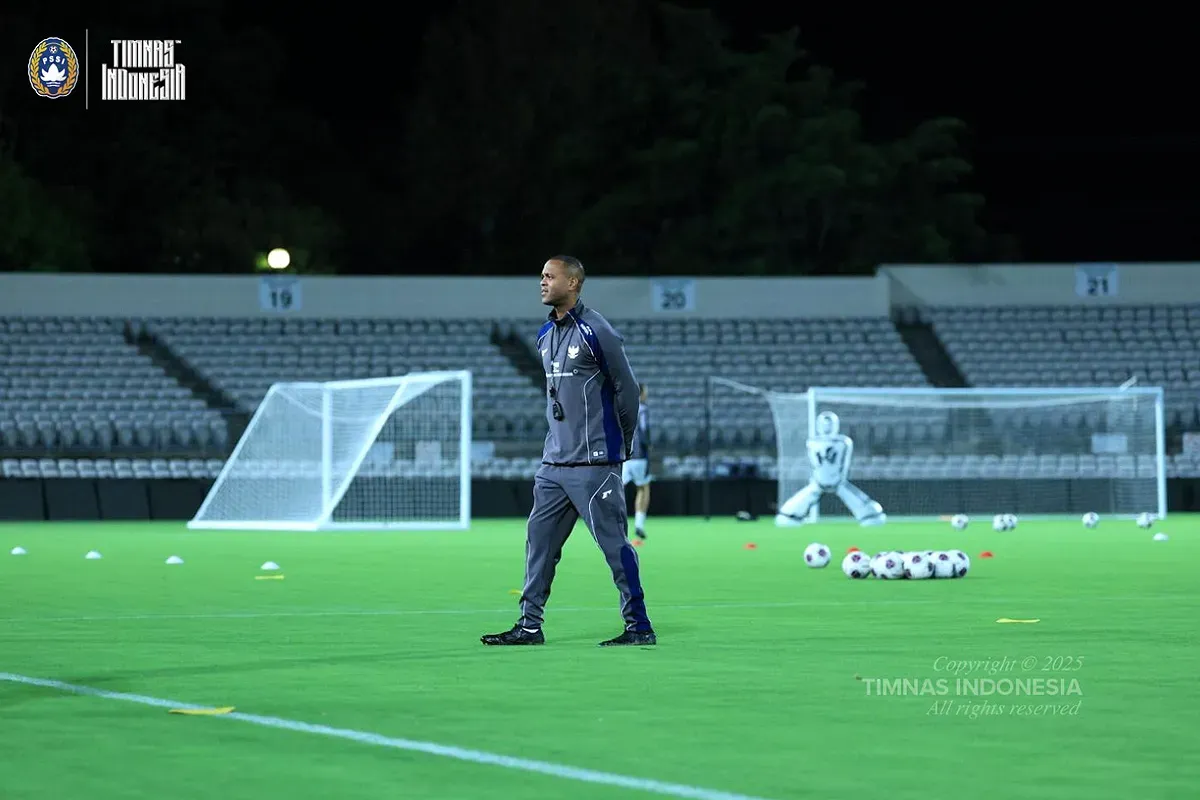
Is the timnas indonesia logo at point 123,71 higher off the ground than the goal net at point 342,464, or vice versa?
the timnas indonesia logo at point 123,71

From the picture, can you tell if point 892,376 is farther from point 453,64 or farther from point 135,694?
point 135,694

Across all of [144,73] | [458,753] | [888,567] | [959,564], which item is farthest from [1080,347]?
[458,753]

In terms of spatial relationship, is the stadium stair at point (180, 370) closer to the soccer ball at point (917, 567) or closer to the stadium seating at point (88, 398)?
the stadium seating at point (88, 398)

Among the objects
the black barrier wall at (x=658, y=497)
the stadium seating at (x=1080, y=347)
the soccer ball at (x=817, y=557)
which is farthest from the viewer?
the stadium seating at (x=1080, y=347)

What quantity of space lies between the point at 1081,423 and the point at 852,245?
2057cm

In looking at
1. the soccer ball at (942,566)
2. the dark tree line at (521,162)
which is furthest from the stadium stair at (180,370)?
the soccer ball at (942,566)

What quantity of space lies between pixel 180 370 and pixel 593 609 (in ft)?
90.4

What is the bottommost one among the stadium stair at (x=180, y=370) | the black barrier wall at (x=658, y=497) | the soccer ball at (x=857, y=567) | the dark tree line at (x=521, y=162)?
the soccer ball at (x=857, y=567)

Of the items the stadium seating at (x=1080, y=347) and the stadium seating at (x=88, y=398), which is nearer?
the stadium seating at (x=88, y=398)

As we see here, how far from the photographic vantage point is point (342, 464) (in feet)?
91.0

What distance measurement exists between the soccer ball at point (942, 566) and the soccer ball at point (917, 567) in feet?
0.14

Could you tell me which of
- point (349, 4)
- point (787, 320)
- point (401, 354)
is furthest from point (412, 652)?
point (349, 4)

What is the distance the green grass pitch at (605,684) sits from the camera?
18.7 feet

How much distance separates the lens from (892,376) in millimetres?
39406
